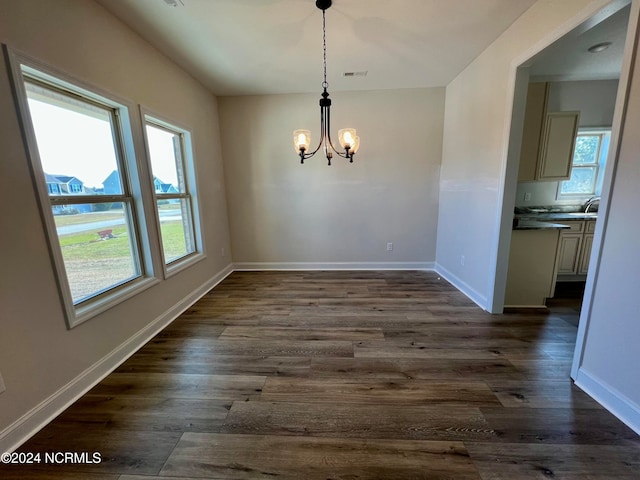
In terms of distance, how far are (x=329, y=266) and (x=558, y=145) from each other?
11.1 feet

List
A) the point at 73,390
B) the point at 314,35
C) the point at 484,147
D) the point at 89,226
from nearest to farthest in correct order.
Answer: the point at 73,390 < the point at 89,226 < the point at 314,35 < the point at 484,147

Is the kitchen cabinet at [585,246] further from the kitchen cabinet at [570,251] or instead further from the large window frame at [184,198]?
the large window frame at [184,198]

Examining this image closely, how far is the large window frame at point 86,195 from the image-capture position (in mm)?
1437

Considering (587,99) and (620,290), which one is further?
(587,99)

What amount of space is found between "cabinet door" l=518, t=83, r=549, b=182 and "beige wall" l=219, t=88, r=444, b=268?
123 cm

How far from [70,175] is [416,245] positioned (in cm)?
421

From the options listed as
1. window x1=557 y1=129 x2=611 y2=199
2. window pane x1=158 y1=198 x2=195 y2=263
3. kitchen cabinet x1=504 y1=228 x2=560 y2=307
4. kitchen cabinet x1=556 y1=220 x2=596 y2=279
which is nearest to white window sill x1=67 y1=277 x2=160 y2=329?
window pane x1=158 y1=198 x2=195 y2=263

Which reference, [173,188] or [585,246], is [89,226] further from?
[585,246]

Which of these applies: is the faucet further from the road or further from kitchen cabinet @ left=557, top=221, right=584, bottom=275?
the road

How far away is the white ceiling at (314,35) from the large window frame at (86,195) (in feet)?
2.53

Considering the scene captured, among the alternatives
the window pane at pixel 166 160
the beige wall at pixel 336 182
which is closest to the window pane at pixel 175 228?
the window pane at pixel 166 160

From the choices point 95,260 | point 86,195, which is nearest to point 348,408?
point 95,260

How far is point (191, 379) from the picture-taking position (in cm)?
A: 183

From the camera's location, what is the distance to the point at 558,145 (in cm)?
288
